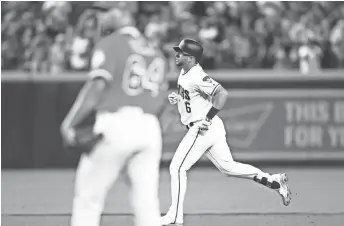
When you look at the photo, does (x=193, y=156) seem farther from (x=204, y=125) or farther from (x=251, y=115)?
(x=251, y=115)

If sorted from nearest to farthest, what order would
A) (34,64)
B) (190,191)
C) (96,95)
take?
(96,95), (190,191), (34,64)

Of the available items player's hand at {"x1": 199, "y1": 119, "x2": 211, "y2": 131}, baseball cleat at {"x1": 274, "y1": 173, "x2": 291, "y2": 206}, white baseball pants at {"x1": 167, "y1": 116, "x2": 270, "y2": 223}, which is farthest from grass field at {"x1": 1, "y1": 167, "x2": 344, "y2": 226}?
player's hand at {"x1": 199, "y1": 119, "x2": 211, "y2": 131}

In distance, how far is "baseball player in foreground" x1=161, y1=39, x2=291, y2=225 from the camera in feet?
26.1

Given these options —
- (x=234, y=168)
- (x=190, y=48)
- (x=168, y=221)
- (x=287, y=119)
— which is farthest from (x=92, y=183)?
(x=287, y=119)

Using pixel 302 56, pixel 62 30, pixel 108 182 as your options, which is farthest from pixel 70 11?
pixel 108 182

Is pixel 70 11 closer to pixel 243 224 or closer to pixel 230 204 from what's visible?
pixel 230 204

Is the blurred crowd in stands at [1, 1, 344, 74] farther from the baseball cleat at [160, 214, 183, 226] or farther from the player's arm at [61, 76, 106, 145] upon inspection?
the player's arm at [61, 76, 106, 145]

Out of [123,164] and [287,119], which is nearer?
[123,164]

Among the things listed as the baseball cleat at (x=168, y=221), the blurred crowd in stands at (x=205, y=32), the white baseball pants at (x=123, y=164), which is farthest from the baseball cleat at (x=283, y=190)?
the blurred crowd in stands at (x=205, y=32)

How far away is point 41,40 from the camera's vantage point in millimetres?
14398

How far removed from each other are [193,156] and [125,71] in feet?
10.0

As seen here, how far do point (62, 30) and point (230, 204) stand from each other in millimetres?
6566

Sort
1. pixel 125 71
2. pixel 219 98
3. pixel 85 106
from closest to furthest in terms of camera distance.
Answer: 1. pixel 85 106
2. pixel 125 71
3. pixel 219 98

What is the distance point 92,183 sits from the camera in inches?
209
